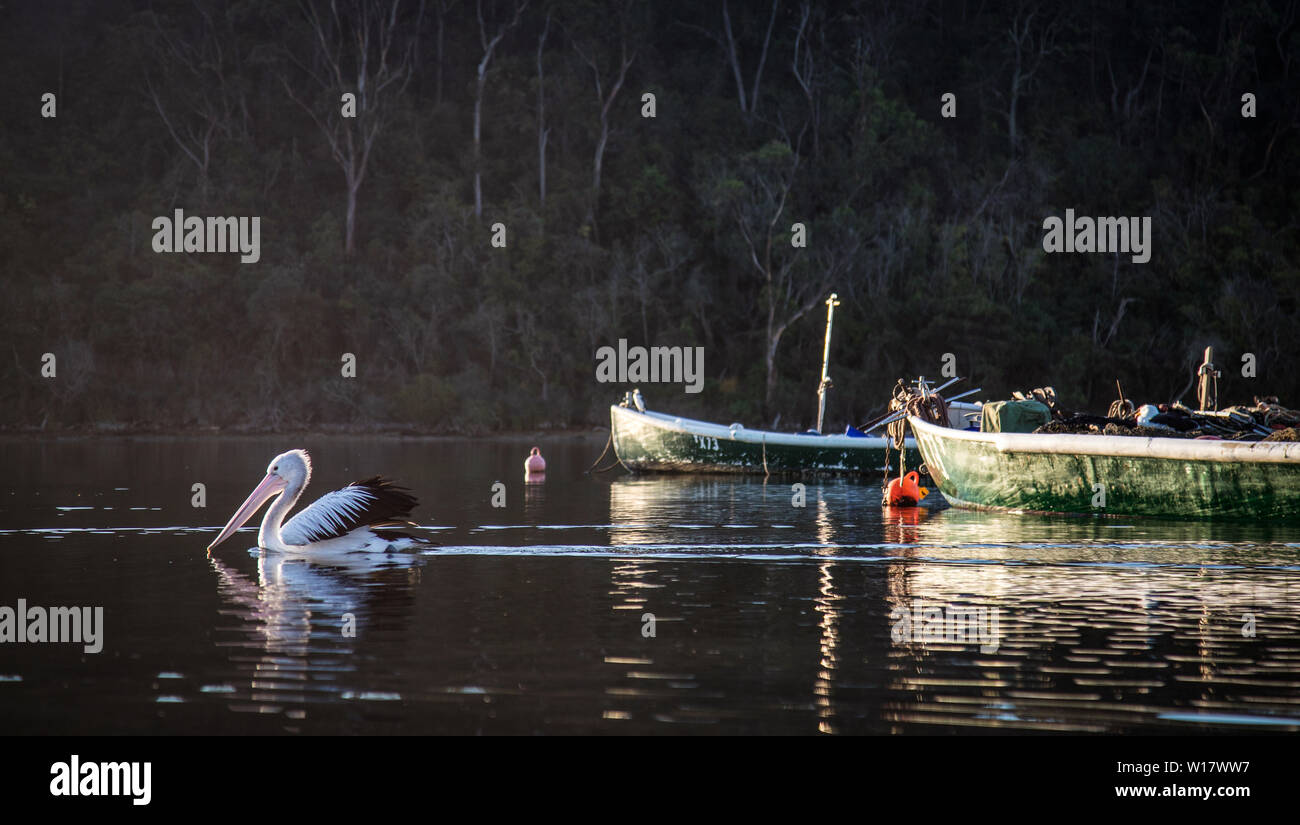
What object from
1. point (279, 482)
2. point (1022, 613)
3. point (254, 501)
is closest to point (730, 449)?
point (279, 482)

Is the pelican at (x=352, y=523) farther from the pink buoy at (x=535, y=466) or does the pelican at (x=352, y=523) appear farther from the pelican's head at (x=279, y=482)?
the pink buoy at (x=535, y=466)

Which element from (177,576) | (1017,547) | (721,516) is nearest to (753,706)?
(177,576)

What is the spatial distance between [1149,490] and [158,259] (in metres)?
55.6

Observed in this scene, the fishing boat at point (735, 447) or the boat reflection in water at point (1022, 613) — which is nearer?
the boat reflection in water at point (1022, 613)

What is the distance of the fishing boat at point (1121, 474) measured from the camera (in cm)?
2061

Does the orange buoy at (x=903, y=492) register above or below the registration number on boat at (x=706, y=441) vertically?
below

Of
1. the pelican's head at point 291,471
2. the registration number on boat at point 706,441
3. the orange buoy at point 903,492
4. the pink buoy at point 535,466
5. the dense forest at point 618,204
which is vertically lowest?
the orange buoy at point 903,492

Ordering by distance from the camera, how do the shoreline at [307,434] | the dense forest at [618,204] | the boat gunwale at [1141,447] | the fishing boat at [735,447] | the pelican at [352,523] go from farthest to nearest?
the dense forest at [618,204] → the shoreline at [307,434] → the fishing boat at [735,447] → the boat gunwale at [1141,447] → the pelican at [352,523]

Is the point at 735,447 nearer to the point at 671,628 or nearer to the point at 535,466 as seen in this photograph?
the point at 535,466

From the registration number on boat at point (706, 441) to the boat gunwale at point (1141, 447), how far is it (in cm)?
1300

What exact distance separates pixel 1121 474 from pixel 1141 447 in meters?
0.70

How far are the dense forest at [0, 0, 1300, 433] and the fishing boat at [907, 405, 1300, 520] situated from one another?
36347 mm

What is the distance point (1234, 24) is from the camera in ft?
244

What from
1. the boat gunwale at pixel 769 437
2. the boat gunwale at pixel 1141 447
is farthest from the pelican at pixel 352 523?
the boat gunwale at pixel 769 437
